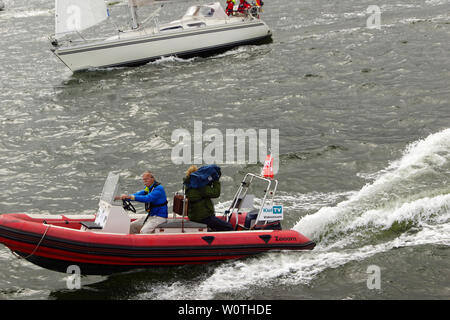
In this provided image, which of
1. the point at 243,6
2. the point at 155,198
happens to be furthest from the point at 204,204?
the point at 243,6

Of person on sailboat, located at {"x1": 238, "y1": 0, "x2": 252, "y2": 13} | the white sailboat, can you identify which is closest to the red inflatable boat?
the white sailboat

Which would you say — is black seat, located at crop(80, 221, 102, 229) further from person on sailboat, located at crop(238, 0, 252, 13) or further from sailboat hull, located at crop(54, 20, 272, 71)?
person on sailboat, located at crop(238, 0, 252, 13)

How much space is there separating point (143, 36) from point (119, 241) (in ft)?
54.5

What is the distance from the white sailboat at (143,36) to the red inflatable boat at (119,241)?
597 inches

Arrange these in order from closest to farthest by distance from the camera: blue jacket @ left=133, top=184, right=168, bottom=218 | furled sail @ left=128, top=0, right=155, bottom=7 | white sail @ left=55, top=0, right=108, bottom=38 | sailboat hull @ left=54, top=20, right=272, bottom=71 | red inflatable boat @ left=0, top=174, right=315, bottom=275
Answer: red inflatable boat @ left=0, top=174, right=315, bottom=275 < blue jacket @ left=133, top=184, right=168, bottom=218 < white sail @ left=55, top=0, right=108, bottom=38 < sailboat hull @ left=54, top=20, right=272, bottom=71 < furled sail @ left=128, top=0, right=155, bottom=7

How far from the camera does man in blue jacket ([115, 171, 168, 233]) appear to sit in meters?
10.8

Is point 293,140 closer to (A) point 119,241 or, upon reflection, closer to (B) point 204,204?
(B) point 204,204

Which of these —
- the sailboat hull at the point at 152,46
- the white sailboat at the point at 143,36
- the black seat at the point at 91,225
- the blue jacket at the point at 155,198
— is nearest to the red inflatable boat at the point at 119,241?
the black seat at the point at 91,225

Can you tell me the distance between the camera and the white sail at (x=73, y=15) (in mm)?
24609

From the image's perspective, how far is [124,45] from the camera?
83.3ft

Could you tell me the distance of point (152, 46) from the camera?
25719 millimetres

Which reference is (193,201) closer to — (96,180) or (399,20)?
(96,180)

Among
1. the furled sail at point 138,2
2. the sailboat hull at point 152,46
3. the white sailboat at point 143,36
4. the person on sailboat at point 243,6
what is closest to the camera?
the white sailboat at point 143,36

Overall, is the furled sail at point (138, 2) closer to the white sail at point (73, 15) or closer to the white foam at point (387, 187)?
the white sail at point (73, 15)
